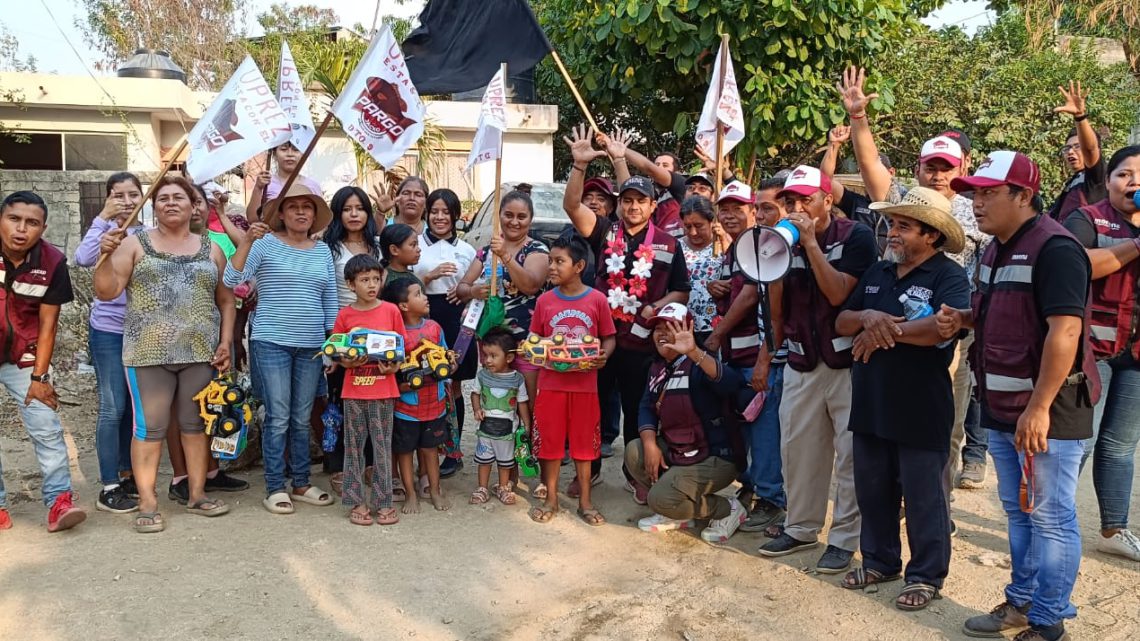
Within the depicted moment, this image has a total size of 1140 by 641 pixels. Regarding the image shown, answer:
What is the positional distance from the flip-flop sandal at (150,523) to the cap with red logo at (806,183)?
12.8ft

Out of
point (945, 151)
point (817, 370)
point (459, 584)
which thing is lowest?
point (459, 584)

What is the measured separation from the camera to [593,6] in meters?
14.3

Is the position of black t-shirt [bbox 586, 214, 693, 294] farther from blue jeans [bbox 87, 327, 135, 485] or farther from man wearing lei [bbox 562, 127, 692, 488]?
blue jeans [bbox 87, 327, 135, 485]

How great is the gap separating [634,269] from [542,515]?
5.30 ft

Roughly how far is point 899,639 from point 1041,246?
1.76 metres

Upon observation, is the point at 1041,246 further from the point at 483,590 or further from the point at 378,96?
the point at 378,96

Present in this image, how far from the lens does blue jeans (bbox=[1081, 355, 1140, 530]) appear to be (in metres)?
4.82

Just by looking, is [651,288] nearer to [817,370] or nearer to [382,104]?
[817,370]

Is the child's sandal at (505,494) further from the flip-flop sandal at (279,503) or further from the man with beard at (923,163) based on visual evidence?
the man with beard at (923,163)

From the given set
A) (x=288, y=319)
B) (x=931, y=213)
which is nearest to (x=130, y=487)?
(x=288, y=319)

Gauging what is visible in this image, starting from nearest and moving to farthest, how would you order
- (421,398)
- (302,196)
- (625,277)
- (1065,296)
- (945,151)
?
(1065,296) → (945,151) → (302,196) → (421,398) → (625,277)

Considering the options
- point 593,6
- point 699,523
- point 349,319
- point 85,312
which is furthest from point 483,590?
point 593,6

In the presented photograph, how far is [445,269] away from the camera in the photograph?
242 inches

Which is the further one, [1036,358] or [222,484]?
[222,484]
